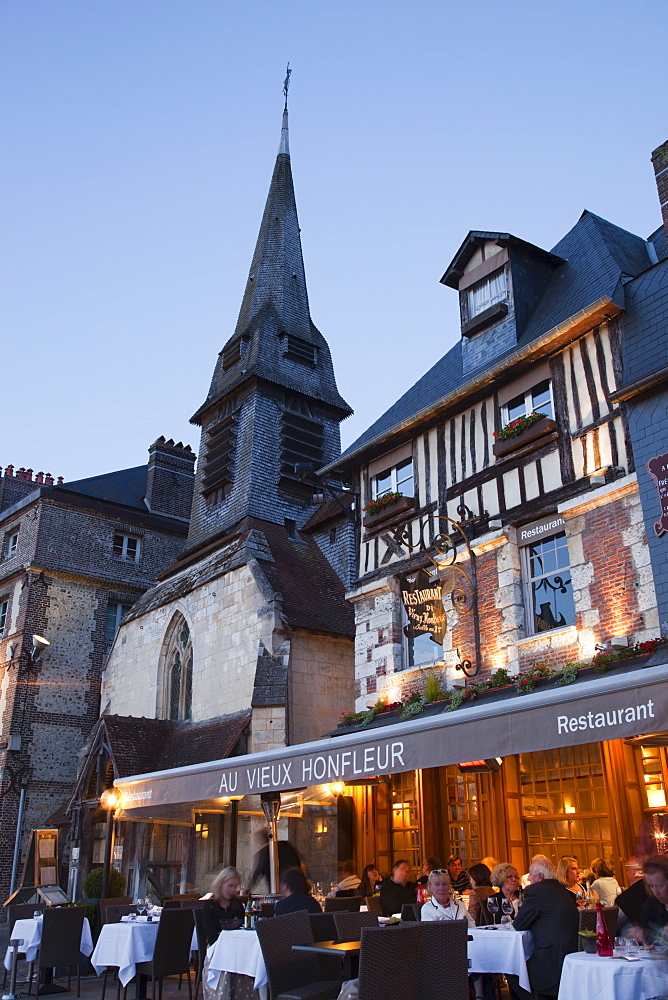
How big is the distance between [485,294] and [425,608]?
15.2 ft

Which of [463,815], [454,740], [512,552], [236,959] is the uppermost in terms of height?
[512,552]

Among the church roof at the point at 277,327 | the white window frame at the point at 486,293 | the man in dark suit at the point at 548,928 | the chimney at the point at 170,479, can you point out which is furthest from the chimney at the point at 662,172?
the chimney at the point at 170,479

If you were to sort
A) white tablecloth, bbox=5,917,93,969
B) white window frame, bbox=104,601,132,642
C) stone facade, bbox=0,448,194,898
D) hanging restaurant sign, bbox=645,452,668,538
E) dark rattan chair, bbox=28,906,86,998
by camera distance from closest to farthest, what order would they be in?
dark rattan chair, bbox=28,906,86,998 → hanging restaurant sign, bbox=645,452,668,538 → white tablecloth, bbox=5,917,93,969 → stone facade, bbox=0,448,194,898 → white window frame, bbox=104,601,132,642

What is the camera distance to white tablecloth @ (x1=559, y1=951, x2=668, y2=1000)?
3934 millimetres

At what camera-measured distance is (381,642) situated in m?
11.5

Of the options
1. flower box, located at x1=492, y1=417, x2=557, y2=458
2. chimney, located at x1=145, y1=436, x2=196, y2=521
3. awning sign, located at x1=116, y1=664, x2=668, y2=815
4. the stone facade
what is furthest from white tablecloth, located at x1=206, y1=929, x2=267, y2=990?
chimney, located at x1=145, y1=436, x2=196, y2=521

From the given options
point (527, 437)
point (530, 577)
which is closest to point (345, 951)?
point (530, 577)

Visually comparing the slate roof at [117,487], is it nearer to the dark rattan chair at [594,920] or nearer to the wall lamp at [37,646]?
the wall lamp at [37,646]

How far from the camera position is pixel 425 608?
10180 millimetres

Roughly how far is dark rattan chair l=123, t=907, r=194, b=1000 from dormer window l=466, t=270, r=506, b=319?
27.7 ft

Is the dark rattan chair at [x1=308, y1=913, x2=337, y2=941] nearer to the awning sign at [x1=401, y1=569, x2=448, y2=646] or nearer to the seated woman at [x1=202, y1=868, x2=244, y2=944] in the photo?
the seated woman at [x1=202, y1=868, x2=244, y2=944]

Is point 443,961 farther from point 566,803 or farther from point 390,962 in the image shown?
point 566,803

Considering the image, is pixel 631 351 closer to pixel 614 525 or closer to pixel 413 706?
pixel 614 525

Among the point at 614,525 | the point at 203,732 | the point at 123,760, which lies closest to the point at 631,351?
the point at 614,525
